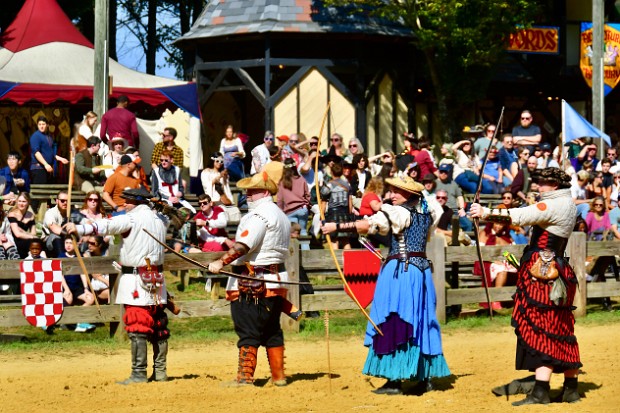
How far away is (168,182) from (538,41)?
12.3 meters

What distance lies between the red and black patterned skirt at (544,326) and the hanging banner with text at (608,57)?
50.5ft

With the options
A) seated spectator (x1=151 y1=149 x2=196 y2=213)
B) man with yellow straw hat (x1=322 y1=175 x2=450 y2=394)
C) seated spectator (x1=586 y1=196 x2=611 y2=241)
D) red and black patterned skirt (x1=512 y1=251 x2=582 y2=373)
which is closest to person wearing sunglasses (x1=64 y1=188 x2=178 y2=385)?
man with yellow straw hat (x1=322 y1=175 x2=450 y2=394)

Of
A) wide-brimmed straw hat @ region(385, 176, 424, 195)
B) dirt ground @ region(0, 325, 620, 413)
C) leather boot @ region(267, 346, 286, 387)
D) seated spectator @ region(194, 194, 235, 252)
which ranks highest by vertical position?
wide-brimmed straw hat @ region(385, 176, 424, 195)

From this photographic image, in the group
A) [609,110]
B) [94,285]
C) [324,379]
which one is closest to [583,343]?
[324,379]

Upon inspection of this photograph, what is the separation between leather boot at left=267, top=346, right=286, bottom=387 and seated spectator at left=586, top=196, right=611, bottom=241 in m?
8.31

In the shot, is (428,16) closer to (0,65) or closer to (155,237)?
(0,65)

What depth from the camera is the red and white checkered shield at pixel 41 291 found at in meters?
13.3

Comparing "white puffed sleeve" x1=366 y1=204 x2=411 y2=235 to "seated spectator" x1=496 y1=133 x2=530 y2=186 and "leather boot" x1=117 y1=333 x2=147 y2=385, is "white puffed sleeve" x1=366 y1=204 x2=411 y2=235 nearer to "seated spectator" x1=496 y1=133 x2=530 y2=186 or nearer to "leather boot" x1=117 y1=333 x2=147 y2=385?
"leather boot" x1=117 y1=333 x2=147 y2=385

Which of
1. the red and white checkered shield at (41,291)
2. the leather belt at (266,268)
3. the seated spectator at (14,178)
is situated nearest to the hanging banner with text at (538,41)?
the seated spectator at (14,178)

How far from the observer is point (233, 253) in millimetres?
10555

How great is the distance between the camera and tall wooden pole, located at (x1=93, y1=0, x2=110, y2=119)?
19.5 metres

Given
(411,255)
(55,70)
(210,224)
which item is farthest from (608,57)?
(411,255)

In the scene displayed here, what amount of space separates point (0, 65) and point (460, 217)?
29.1ft

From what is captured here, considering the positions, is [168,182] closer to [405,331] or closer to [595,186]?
[595,186]
